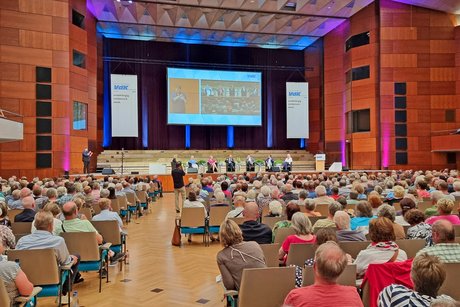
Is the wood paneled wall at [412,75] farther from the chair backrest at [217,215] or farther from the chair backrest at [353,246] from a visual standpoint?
the chair backrest at [353,246]

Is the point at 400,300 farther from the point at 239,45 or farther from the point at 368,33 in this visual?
the point at 239,45

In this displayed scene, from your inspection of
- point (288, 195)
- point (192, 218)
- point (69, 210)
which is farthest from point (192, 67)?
point (69, 210)

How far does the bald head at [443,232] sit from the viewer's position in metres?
3.11

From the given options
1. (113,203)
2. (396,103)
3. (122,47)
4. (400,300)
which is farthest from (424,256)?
(122,47)

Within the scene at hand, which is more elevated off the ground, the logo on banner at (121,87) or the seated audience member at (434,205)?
the logo on banner at (121,87)

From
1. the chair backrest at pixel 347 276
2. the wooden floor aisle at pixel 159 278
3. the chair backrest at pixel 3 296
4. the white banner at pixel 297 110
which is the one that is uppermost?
the white banner at pixel 297 110

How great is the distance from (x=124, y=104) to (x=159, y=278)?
16.6m

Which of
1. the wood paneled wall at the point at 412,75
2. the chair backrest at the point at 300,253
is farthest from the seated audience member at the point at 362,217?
the wood paneled wall at the point at 412,75

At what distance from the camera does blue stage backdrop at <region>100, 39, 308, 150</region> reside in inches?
906

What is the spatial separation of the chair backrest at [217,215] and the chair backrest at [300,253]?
3.32m

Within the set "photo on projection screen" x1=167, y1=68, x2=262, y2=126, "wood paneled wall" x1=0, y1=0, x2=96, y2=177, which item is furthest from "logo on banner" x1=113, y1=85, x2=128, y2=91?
"wood paneled wall" x1=0, y1=0, x2=96, y2=177

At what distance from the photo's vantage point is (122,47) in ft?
75.9

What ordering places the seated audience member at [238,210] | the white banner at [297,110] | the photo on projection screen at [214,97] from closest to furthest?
the seated audience member at [238,210] → the photo on projection screen at [214,97] → the white banner at [297,110]

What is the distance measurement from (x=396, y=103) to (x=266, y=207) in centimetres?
1504
